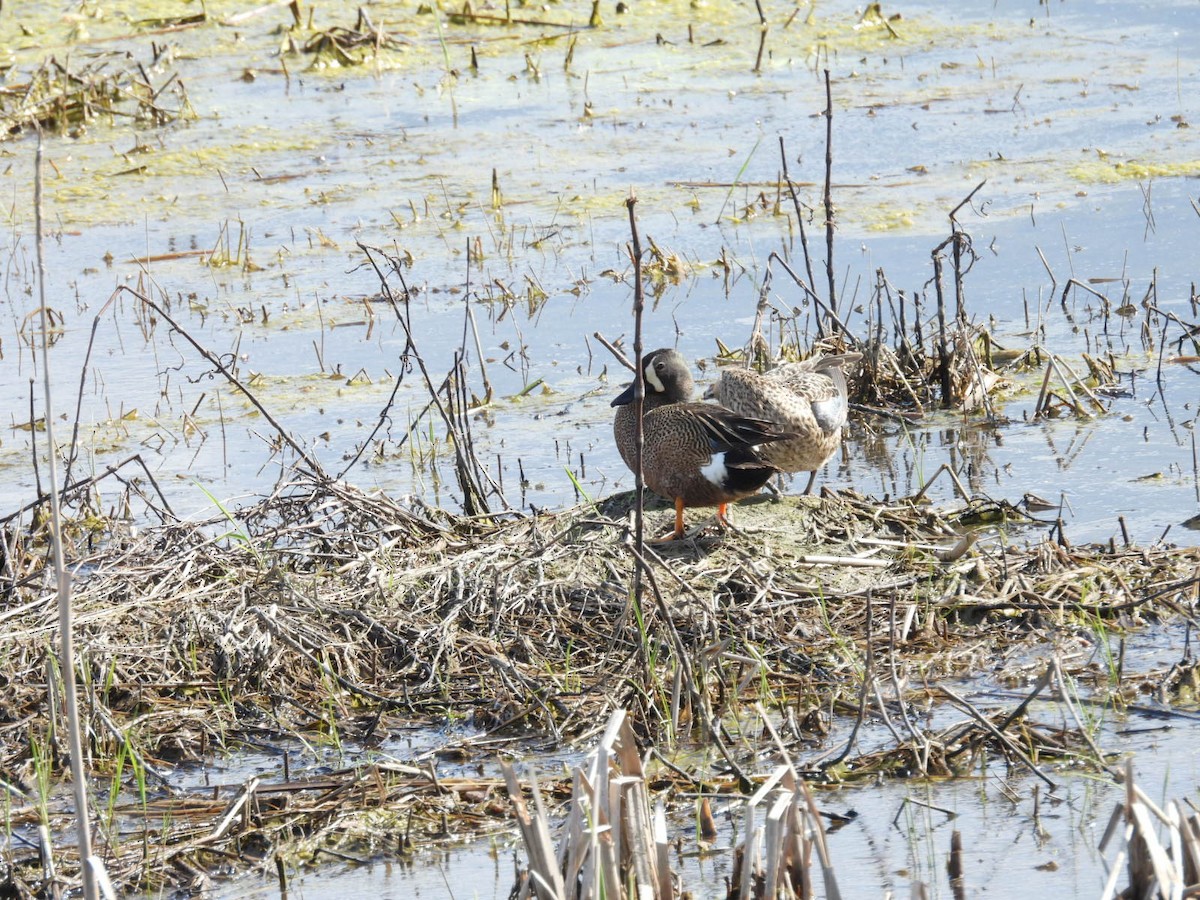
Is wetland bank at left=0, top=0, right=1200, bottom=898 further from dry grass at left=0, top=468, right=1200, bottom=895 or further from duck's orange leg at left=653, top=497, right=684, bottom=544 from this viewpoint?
duck's orange leg at left=653, top=497, right=684, bottom=544

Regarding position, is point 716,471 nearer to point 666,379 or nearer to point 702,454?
point 702,454

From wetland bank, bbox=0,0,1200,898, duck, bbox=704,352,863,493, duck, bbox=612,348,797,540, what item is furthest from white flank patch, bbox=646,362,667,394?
wetland bank, bbox=0,0,1200,898

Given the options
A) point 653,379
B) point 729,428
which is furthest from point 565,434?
point 729,428

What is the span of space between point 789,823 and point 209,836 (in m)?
1.49

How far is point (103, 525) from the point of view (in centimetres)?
652

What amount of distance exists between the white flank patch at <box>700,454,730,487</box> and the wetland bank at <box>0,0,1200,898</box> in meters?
0.21

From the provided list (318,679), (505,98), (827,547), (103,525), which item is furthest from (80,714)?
(505,98)

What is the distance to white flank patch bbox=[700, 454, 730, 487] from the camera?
5449 millimetres

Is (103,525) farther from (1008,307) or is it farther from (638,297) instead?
(1008,307)

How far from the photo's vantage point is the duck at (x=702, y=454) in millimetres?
5477

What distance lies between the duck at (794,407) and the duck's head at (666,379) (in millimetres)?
129

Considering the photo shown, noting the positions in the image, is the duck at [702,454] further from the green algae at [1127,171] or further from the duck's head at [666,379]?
the green algae at [1127,171]

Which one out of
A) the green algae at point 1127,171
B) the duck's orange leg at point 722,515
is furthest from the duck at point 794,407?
the green algae at point 1127,171

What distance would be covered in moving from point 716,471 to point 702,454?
0.07 m
